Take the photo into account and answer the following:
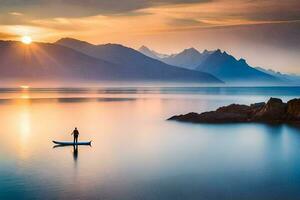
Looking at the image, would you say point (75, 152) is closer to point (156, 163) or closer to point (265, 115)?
point (156, 163)

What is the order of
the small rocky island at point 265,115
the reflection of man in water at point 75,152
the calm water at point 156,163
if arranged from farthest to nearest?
1. the small rocky island at point 265,115
2. the reflection of man in water at point 75,152
3. the calm water at point 156,163

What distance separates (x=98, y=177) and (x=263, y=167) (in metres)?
15.3

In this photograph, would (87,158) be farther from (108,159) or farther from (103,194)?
(103,194)

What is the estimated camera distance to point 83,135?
65.8 metres

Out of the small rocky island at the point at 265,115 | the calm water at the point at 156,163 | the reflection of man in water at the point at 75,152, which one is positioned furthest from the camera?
the small rocky island at the point at 265,115

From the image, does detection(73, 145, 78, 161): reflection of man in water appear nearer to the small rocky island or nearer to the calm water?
the calm water

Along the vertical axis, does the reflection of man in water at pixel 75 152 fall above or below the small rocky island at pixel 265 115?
below

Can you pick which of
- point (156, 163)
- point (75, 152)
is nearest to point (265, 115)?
point (75, 152)

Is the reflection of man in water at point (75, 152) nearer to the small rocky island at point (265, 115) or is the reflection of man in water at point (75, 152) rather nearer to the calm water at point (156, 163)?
the calm water at point (156, 163)

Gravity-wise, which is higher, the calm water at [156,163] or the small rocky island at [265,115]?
the small rocky island at [265,115]

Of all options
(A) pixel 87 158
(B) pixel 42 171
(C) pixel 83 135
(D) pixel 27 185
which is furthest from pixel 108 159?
(C) pixel 83 135

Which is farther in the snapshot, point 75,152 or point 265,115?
point 265,115

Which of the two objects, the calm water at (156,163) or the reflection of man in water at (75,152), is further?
the reflection of man in water at (75,152)

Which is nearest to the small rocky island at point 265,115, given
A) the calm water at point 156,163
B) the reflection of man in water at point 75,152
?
the calm water at point 156,163
